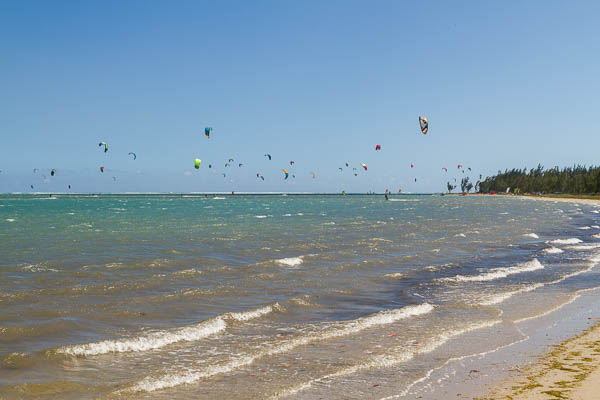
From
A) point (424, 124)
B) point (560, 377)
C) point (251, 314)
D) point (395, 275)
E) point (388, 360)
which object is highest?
point (424, 124)

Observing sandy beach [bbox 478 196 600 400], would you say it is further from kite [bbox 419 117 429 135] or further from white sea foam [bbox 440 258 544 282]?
kite [bbox 419 117 429 135]

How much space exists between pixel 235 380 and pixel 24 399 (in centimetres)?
289

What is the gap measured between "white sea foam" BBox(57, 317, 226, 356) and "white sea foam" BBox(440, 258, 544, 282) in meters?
10.0

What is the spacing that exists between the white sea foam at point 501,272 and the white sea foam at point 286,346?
210 inches

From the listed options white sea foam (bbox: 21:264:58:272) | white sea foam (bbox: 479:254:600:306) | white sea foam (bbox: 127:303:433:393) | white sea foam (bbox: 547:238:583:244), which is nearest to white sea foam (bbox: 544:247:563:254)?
white sea foam (bbox: 547:238:583:244)

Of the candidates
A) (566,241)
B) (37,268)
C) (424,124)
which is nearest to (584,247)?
(566,241)

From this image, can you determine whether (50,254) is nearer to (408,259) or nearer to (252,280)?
(252,280)

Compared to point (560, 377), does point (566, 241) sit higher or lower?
lower

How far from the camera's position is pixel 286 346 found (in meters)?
9.52

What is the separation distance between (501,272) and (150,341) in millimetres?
14484

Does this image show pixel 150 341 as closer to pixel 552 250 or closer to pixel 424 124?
pixel 552 250

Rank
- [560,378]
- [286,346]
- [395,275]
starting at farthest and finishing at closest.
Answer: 1. [395,275]
2. [286,346]
3. [560,378]

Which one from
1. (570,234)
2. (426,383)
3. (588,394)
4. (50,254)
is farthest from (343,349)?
(570,234)

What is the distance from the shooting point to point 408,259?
23.2 m
